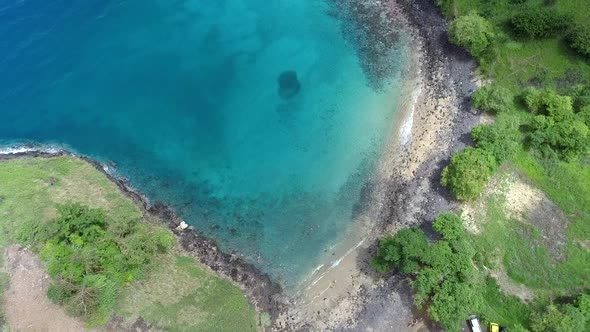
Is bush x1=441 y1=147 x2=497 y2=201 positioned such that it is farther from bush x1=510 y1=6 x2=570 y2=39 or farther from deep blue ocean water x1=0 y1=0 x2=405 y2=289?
bush x1=510 y1=6 x2=570 y2=39

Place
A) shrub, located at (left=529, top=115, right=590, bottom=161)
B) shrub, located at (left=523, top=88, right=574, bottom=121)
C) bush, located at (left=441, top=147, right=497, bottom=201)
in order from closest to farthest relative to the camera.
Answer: bush, located at (left=441, top=147, right=497, bottom=201) → shrub, located at (left=529, top=115, right=590, bottom=161) → shrub, located at (left=523, top=88, right=574, bottom=121)

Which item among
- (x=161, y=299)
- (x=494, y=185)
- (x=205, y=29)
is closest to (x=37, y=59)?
(x=205, y=29)

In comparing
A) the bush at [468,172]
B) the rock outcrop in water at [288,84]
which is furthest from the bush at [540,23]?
the rock outcrop in water at [288,84]

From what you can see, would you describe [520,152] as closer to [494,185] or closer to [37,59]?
[494,185]

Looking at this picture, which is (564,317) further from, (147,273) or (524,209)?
(147,273)

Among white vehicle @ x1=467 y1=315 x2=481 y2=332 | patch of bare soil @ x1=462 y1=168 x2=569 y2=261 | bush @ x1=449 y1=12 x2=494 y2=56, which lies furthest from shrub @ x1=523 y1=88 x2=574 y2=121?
white vehicle @ x1=467 y1=315 x2=481 y2=332

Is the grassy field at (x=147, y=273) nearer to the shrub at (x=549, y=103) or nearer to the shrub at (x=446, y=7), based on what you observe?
the shrub at (x=549, y=103)
